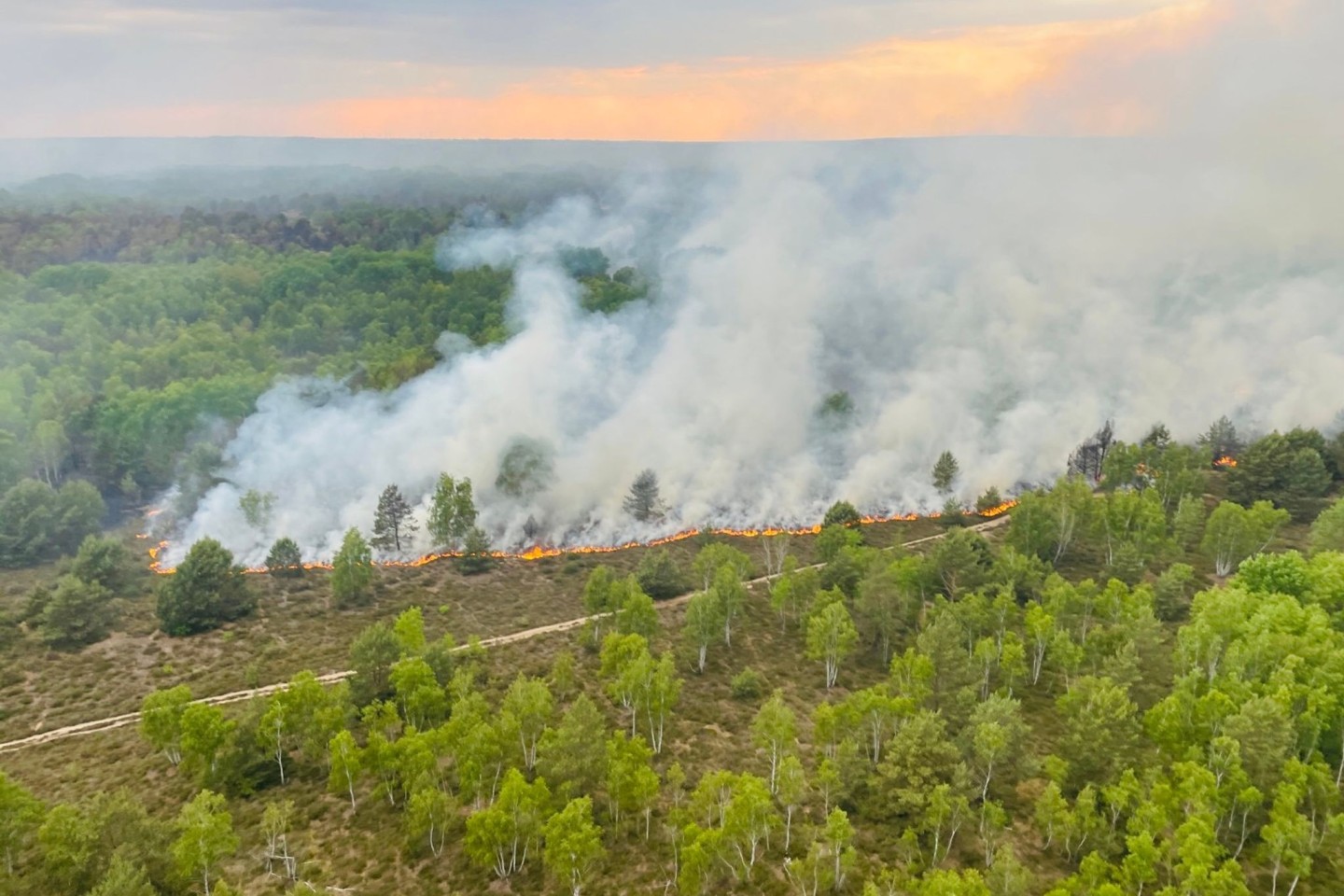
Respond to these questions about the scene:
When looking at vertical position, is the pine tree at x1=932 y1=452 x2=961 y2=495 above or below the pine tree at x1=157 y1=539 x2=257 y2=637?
above

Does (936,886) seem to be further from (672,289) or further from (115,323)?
(115,323)

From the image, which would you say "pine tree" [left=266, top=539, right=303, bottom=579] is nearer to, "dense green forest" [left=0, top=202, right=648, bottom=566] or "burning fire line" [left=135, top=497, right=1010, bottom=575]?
"burning fire line" [left=135, top=497, right=1010, bottom=575]

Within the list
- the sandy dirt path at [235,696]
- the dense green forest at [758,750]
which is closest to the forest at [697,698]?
the dense green forest at [758,750]

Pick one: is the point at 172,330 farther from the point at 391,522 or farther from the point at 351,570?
the point at 351,570

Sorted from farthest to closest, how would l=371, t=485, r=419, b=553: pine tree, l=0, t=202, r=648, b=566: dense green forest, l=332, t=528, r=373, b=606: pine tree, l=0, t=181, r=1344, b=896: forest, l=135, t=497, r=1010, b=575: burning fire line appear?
Answer: l=0, t=202, r=648, b=566: dense green forest
l=135, t=497, r=1010, b=575: burning fire line
l=371, t=485, r=419, b=553: pine tree
l=332, t=528, r=373, b=606: pine tree
l=0, t=181, r=1344, b=896: forest

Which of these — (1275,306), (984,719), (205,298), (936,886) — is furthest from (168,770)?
(1275,306)

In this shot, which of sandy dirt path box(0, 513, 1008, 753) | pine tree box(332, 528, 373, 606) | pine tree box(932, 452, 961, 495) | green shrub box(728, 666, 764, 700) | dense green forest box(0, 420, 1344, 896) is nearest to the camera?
dense green forest box(0, 420, 1344, 896)

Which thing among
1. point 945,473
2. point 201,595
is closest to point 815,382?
point 945,473

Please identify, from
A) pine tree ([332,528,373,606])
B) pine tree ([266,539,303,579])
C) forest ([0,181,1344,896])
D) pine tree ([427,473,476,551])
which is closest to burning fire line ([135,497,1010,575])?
pine tree ([266,539,303,579])
